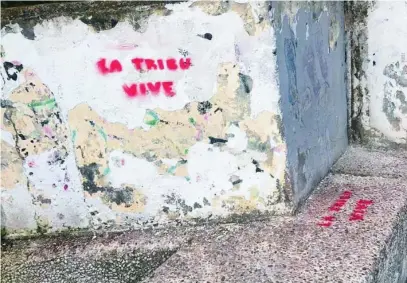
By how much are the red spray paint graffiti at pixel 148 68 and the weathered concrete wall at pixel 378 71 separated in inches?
47.4

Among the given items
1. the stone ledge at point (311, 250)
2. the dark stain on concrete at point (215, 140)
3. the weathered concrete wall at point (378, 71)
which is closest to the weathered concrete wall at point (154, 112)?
the dark stain on concrete at point (215, 140)

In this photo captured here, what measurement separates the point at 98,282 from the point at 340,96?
1.59 metres

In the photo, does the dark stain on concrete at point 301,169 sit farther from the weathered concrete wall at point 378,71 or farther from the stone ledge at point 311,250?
the weathered concrete wall at point 378,71

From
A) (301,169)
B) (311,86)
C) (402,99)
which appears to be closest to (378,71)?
(402,99)

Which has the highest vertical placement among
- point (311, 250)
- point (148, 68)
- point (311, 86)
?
point (148, 68)

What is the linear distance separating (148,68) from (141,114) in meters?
0.19

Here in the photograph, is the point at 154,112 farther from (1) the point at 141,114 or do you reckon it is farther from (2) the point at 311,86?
(2) the point at 311,86

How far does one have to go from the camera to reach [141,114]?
2.21 metres

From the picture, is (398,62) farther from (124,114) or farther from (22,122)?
(22,122)

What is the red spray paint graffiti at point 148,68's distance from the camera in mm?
2141

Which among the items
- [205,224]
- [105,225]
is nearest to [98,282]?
[105,225]

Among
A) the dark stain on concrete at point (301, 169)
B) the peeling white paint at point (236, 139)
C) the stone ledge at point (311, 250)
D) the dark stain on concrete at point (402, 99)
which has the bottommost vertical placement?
the stone ledge at point (311, 250)

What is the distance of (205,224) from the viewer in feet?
7.59

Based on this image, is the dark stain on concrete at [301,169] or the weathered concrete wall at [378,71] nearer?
Result: the dark stain on concrete at [301,169]
